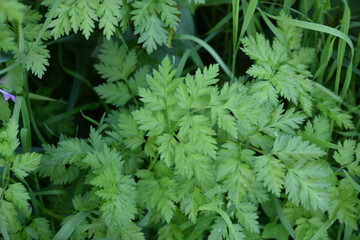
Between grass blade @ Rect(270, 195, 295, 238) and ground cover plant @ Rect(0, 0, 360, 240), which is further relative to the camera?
grass blade @ Rect(270, 195, 295, 238)

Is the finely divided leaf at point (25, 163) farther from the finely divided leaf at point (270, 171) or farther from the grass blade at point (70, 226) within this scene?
the finely divided leaf at point (270, 171)

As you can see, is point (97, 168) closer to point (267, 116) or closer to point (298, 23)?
point (267, 116)

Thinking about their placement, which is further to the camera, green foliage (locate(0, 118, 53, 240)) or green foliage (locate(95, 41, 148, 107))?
green foliage (locate(95, 41, 148, 107))

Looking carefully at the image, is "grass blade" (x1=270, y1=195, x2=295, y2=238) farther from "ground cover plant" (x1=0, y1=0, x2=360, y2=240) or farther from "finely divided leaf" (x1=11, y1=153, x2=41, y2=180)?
"finely divided leaf" (x1=11, y1=153, x2=41, y2=180)

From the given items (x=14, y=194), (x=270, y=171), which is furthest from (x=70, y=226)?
(x=270, y=171)

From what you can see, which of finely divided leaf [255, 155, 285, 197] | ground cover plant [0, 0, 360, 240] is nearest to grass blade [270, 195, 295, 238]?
ground cover plant [0, 0, 360, 240]

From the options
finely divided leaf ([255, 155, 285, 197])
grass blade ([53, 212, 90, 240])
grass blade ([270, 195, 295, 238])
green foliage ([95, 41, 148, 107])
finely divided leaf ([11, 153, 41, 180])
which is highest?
green foliage ([95, 41, 148, 107])

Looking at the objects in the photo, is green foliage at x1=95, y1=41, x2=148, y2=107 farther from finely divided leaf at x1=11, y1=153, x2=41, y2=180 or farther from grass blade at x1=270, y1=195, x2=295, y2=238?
grass blade at x1=270, y1=195, x2=295, y2=238

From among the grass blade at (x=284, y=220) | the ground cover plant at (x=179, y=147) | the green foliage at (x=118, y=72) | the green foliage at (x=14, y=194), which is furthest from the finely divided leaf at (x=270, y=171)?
the green foliage at (x=14, y=194)

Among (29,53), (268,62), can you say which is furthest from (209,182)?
(29,53)

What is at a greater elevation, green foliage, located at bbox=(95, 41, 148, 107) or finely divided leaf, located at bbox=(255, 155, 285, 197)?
green foliage, located at bbox=(95, 41, 148, 107)

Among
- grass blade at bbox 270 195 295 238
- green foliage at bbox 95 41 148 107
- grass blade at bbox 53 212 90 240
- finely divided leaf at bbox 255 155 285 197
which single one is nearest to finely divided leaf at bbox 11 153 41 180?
grass blade at bbox 53 212 90 240
